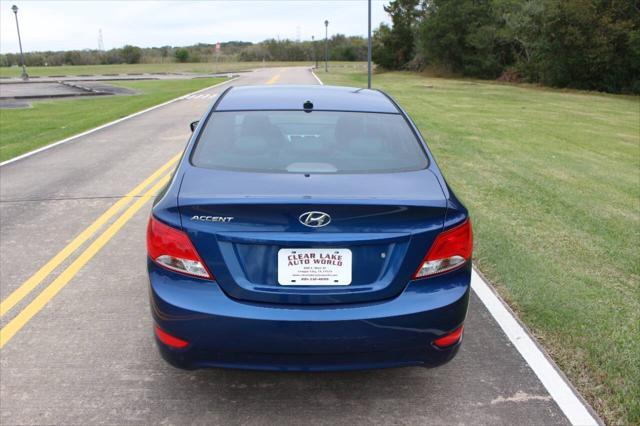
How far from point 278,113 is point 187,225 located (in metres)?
1.40

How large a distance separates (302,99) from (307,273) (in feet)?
5.89

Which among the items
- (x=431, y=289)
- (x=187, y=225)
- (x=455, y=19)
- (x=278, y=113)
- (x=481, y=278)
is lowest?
(x=481, y=278)

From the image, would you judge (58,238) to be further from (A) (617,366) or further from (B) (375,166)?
(A) (617,366)

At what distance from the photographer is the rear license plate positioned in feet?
8.95

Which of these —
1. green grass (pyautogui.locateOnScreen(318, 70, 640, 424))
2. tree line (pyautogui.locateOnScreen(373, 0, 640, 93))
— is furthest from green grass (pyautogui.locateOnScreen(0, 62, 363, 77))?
green grass (pyautogui.locateOnScreen(318, 70, 640, 424))

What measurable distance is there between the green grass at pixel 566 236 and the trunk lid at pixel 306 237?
1.41m

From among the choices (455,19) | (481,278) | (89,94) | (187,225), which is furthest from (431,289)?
(455,19)

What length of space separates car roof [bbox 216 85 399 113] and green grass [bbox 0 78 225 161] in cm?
870

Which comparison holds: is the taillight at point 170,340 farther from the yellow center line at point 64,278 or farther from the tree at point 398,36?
the tree at point 398,36

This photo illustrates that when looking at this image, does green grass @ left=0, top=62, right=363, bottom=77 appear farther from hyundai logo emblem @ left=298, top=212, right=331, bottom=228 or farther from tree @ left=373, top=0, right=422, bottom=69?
hyundai logo emblem @ left=298, top=212, right=331, bottom=228

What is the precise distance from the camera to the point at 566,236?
6.26 meters

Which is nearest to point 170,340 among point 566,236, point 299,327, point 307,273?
point 299,327

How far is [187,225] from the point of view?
279 centimetres

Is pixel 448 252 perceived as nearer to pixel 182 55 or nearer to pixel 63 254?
pixel 63 254
